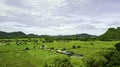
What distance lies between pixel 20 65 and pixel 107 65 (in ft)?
138

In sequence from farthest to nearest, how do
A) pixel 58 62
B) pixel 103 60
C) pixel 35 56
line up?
pixel 35 56
pixel 103 60
pixel 58 62

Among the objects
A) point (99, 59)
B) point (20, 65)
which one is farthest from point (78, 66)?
point (20, 65)

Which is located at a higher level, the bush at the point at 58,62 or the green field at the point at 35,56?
the bush at the point at 58,62

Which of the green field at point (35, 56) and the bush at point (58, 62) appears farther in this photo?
the green field at point (35, 56)

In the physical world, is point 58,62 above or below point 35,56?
above

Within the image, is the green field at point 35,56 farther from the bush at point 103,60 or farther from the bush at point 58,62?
the bush at point 103,60

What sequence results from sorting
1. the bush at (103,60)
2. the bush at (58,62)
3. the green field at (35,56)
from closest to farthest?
the bush at (58,62)
the bush at (103,60)
the green field at (35,56)

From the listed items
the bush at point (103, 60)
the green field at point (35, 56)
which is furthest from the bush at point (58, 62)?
the bush at point (103, 60)

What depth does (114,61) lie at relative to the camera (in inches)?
3354

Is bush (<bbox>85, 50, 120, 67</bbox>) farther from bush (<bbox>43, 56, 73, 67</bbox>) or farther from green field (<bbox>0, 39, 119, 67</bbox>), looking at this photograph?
bush (<bbox>43, 56, 73, 67</bbox>)

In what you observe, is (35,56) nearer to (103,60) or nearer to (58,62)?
(103,60)

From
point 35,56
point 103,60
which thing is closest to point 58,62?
point 103,60

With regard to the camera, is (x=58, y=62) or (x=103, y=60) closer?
(x=58, y=62)

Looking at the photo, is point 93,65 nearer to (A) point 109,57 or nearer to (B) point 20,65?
(A) point 109,57
